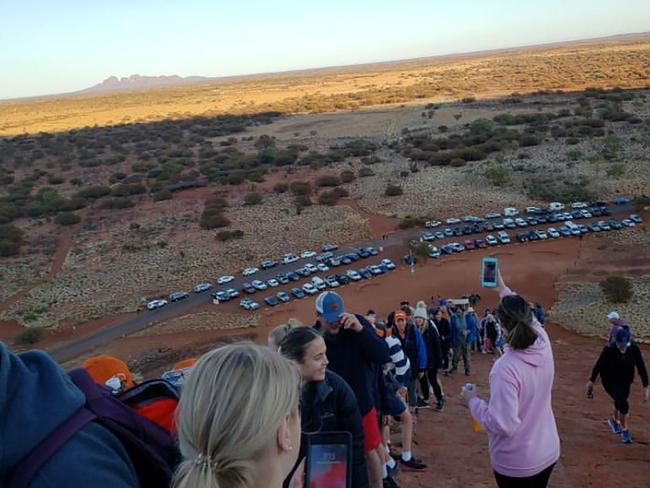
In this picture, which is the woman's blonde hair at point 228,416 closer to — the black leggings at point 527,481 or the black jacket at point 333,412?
the black jacket at point 333,412

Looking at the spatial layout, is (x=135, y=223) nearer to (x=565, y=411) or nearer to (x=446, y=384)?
(x=446, y=384)

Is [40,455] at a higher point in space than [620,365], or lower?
higher

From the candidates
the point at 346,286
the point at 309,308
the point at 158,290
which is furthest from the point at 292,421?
the point at 158,290

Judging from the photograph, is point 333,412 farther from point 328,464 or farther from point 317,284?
point 317,284

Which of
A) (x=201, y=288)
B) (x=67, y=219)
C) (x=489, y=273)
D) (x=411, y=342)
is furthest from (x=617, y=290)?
(x=67, y=219)

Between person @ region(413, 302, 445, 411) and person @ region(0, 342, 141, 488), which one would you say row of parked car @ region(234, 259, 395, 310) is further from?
person @ region(0, 342, 141, 488)

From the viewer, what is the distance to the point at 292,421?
1.57 metres

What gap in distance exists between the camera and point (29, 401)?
4.20 feet

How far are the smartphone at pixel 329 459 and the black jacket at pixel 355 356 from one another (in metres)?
1.39

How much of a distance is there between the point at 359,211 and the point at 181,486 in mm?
31855

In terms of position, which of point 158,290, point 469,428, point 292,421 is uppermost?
point 292,421

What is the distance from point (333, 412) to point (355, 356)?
A: 3.39 feet

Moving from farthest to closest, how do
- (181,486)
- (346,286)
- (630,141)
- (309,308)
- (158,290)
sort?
(630,141) < (158,290) < (346,286) < (309,308) < (181,486)

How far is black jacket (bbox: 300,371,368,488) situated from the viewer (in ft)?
9.52
